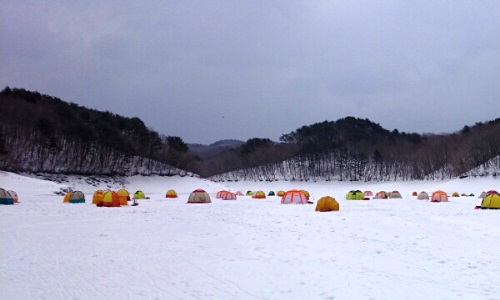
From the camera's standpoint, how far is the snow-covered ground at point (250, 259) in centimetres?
871

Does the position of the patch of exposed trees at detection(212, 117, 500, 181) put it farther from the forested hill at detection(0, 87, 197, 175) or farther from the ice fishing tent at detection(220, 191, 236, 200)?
the ice fishing tent at detection(220, 191, 236, 200)

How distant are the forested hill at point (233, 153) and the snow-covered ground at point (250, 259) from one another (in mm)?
49211

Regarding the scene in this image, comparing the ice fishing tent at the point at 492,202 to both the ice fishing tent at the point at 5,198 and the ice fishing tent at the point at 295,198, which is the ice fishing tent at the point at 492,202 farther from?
the ice fishing tent at the point at 5,198

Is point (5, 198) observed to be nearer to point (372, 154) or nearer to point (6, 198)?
point (6, 198)

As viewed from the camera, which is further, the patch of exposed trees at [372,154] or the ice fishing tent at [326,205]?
the patch of exposed trees at [372,154]

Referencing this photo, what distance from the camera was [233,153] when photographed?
504ft

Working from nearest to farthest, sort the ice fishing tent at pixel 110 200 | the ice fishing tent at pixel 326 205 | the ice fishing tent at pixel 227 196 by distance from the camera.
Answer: the ice fishing tent at pixel 326 205
the ice fishing tent at pixel 110 200
the ice fishing tent at pixel 227 196

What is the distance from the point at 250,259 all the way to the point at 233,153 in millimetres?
141549

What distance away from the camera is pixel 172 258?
12211mm

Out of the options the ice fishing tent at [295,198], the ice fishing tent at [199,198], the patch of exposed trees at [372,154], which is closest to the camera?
the ice fishing tent at [295,198]

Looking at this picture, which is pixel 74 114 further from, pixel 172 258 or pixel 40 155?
pixel 172 258

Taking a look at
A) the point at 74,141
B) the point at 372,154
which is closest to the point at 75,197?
the point at 74,141

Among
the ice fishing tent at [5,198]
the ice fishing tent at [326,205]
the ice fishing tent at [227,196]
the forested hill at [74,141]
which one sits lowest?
the ice fishing tent at [5,198]

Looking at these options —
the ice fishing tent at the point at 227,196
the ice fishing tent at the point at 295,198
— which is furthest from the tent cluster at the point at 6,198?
the ice fishing tent at the point at 295,198
